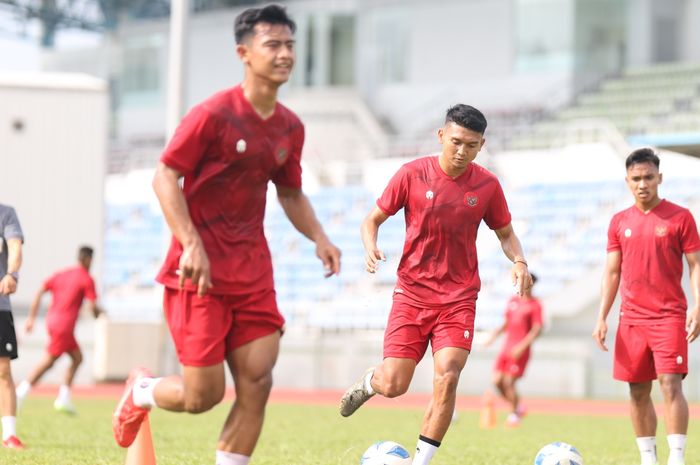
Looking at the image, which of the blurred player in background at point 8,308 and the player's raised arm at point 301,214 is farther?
the blurred player in background at point 8,308

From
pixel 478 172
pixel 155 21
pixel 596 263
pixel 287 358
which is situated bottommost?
pixel 287 358

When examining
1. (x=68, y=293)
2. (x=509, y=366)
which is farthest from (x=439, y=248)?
(x=68, y=293)

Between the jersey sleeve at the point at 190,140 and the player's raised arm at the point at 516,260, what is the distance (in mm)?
2521

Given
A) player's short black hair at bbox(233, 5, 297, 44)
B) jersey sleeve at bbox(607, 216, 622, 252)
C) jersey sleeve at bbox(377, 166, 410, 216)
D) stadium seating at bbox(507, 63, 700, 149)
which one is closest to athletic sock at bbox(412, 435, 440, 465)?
jersey sleeve at bbox(377, 166, 410, 216)

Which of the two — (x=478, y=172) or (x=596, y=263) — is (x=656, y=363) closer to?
(x=478, y=172)

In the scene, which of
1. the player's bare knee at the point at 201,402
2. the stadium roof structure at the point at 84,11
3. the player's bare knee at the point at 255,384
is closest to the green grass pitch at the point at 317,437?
the player's bare knee at the point at 201,402

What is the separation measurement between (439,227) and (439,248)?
0.14 meters

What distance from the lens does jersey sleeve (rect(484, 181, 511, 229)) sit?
31.1ft

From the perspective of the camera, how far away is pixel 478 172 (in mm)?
9516

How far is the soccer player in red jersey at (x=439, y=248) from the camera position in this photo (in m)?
9.22

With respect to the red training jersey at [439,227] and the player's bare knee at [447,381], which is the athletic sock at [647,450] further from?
the player's bare knee at [447,381]

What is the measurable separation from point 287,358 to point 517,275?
18.8 metres

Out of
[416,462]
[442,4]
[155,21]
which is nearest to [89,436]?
[416,462]

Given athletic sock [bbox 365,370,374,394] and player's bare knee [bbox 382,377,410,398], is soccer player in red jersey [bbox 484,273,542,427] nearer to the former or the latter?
athletic sock [bbox 365,370,374,394]
